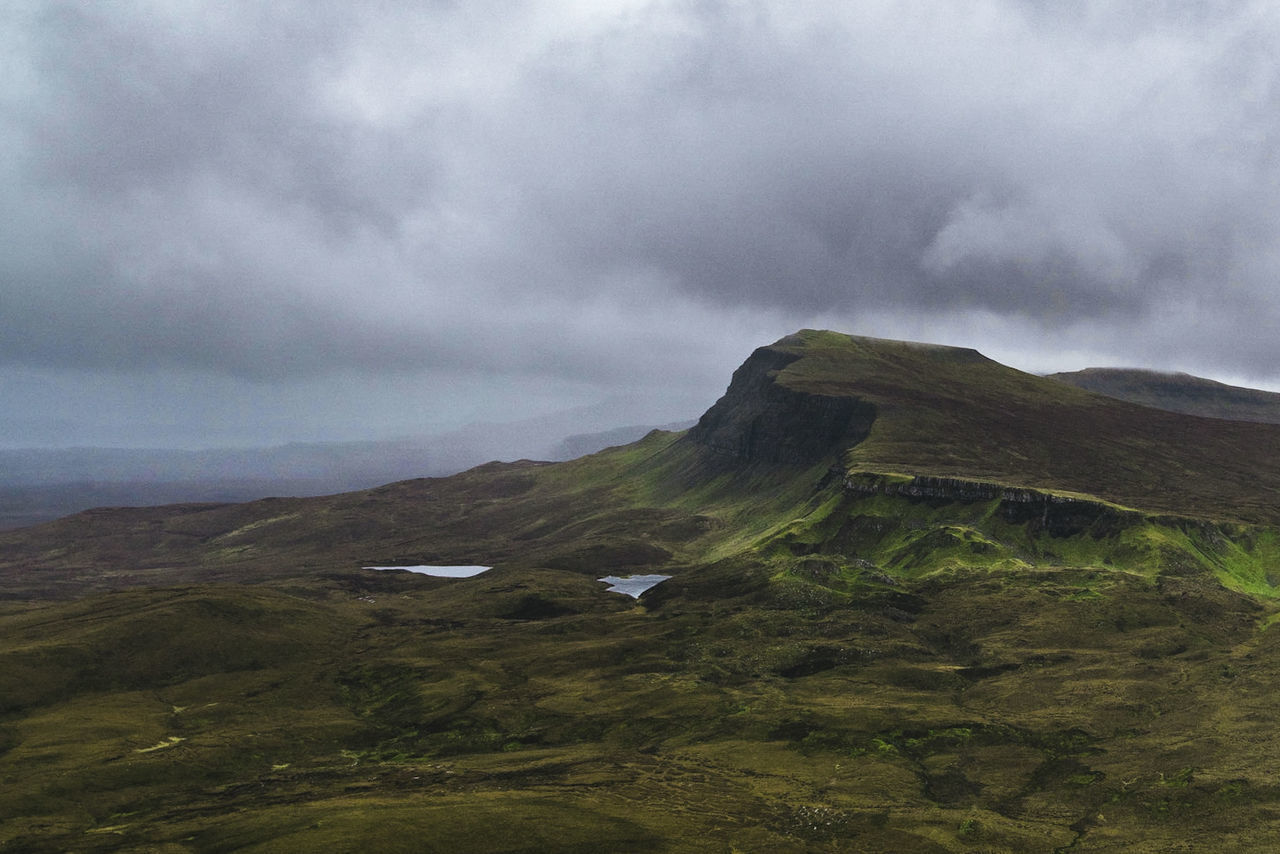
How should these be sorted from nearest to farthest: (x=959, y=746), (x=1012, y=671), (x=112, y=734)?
(x=959, y=746), (x=112, y=734), (x=1012, y=671)

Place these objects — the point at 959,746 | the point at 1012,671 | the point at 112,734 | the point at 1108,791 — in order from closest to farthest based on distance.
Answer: the point at 1108,791 → the point at 959,746 → the point at 112,734 → the point at 1012,671

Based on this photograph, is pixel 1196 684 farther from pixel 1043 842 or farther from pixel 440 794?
pixel 440 794

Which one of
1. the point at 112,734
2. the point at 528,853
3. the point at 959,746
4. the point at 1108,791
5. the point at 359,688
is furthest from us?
the point at 359,688

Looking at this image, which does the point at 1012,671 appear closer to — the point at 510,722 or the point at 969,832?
the point at 969,832

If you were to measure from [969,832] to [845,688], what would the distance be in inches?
2381

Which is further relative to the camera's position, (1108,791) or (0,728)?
(0,728)

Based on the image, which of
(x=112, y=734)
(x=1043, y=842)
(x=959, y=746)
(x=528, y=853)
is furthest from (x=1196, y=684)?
(x=112, y=734)

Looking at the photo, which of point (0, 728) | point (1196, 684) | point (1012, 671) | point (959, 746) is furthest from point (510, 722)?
point (1196, 684)

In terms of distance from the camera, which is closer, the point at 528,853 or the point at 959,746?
the point at 528,853

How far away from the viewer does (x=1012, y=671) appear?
156m

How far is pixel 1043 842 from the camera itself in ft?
291

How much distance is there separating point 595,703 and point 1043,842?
83.1 meters

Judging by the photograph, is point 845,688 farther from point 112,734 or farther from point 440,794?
point 112,734

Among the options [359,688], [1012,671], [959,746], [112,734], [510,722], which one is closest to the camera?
[959,746]
